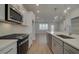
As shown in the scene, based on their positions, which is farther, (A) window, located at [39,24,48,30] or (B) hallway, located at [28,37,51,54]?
(A) window, located at [39,24,48,30]

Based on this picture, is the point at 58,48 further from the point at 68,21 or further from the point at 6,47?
the point at 68,21

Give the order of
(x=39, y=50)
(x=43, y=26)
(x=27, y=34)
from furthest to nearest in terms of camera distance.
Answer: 1. (x=43, y=26)
2. (x=39, y=50)
3. (x=27, y=34)

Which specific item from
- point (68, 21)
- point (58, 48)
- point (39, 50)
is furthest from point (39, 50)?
point (68, 21)

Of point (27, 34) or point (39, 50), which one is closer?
point (27, 34)

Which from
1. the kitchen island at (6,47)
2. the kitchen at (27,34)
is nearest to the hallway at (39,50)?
the kitchen at (27,34)

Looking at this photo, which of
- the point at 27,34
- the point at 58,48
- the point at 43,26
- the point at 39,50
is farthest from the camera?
the point at 43,26

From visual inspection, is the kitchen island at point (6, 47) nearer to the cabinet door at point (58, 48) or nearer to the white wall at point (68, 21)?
the cabinet door at point (58, 48)

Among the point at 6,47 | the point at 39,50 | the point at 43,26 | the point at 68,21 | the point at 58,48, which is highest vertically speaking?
the point at 68,21

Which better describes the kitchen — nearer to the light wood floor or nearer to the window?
the light wood floor

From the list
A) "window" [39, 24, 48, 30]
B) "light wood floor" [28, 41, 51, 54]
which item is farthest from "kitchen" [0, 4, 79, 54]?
"window" [39, 24, 48, 30]

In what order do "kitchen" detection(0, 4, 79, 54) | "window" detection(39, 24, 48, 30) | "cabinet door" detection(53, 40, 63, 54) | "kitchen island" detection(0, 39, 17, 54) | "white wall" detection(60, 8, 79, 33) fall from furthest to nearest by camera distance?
"window" detection(39, 24, 48, 30) → "white wall" detection(60, 8, 79, 33) → "cabinet door" detection(53, 40, 63, 54) → "kitchen" detection(0, 4, 79, 54) → "kitchen island" detection(0, 39, 17, 54)
